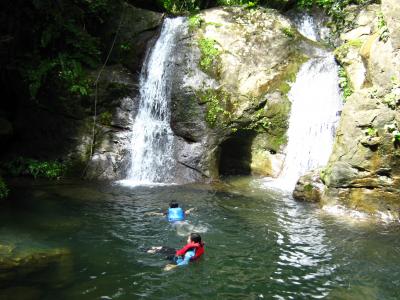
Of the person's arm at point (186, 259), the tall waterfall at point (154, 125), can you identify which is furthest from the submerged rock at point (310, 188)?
the person's arm at point (186, 259)

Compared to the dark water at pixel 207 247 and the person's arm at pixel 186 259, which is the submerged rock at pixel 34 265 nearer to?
the dark water at pixel 207 247

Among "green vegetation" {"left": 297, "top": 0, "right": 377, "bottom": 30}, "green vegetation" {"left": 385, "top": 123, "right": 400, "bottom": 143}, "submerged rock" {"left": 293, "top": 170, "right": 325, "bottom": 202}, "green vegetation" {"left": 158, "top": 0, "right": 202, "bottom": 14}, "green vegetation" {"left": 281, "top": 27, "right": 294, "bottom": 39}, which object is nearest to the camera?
"green vegetation" {"left": 385, "top": 123, "right": 400, "bottom": 143}

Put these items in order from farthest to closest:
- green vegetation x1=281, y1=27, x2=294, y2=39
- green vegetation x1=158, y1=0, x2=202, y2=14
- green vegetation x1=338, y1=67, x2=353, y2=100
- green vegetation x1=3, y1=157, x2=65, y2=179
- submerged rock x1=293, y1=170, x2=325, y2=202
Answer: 1. green vegetation x1=158, y1=0, x2=202, y2=14
2. green vegetation x1=281, y1=27, x2=294, y2=39
3. green vegetation x1=338, y1=67, x2=353, y2=100
4. green vegetation x1=3, y1=157, x2=65, y2=179
5. submerged rock x1=293, y1=170, x2=325, y2=202

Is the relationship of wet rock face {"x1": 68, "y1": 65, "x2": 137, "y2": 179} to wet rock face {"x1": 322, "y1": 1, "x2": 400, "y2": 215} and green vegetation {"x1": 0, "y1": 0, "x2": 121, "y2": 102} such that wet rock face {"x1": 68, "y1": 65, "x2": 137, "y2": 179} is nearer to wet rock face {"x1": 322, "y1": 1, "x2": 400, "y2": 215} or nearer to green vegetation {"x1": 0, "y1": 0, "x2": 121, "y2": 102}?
green vegetation {"x1": 0, "y1": 0, "x2": 121, "y2": 102}

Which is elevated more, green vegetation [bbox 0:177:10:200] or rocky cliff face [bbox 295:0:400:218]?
rocky cliff face [bbox 295:0:400:218]

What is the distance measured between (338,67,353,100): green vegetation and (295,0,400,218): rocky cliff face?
1621mm

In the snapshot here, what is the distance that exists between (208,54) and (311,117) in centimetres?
448

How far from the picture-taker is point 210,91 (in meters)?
14.3

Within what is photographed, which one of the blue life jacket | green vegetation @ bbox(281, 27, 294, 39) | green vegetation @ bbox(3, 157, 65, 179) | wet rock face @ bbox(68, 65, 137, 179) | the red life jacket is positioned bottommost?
the red life jacket

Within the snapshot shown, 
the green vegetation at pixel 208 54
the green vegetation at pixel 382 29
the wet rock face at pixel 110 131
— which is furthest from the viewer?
the green vegetation at pixel 208 54

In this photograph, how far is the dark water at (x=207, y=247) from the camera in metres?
6.27

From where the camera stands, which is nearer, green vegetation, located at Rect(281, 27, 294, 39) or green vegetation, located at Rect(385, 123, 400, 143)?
green vegetation, located at Rect(385, 123, 400, 143)

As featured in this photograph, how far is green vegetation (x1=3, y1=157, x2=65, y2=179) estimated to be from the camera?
13.3m

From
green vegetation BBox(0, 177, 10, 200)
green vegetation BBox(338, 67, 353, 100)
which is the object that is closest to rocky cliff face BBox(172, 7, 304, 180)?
green vegetation BBox(338, 67, 353, 100)
